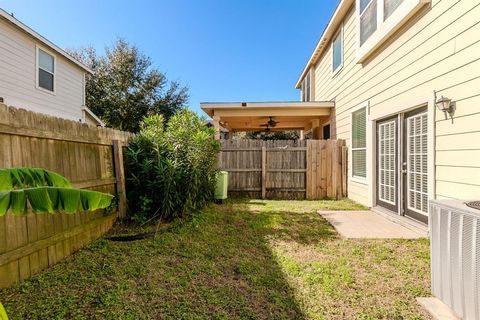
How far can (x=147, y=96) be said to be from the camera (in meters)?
19.5

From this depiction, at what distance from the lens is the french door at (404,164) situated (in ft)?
15.8

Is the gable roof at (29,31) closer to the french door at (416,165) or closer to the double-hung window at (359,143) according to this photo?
the double-hung window at (359,143)

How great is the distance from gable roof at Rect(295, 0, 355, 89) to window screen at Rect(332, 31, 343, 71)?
357mm

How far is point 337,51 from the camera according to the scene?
9336 mm

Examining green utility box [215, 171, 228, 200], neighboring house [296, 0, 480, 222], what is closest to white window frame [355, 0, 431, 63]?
neighboring house [296, 0, 480, 222]

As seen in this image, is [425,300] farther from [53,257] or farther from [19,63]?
[19,63]

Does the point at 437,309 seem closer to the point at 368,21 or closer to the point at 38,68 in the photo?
the point at 368,21

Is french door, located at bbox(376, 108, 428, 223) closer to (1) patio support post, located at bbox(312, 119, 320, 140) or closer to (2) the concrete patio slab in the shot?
(2) the concrete patio slab

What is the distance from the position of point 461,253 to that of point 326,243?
2.30 m

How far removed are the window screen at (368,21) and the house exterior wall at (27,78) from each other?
975cm

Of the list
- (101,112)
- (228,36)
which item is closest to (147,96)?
(101,112)

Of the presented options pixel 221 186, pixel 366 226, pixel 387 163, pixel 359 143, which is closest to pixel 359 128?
pixel 359 143

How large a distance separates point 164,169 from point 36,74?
7.27 m

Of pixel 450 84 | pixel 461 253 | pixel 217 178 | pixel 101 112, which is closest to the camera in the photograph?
pixel 461 253
